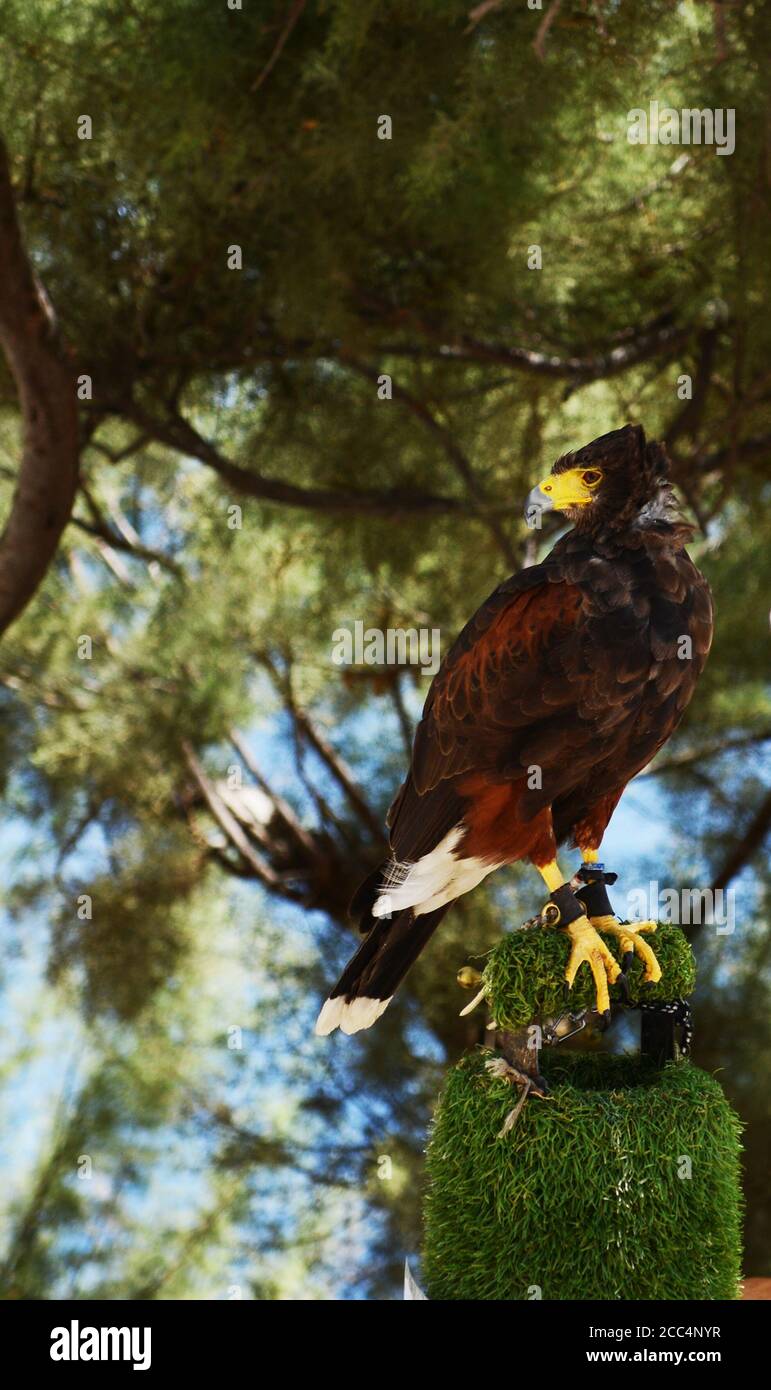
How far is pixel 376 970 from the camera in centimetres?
178

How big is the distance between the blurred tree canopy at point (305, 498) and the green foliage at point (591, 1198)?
5.15 feet

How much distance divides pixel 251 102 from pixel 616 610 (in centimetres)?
156

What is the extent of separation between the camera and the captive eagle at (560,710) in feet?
5.50

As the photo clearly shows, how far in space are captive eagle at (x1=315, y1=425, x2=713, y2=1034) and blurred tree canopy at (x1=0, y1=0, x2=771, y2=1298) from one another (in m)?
0.89

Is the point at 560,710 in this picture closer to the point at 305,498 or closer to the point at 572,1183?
the point at 572,1183

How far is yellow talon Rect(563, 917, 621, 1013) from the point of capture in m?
1.66

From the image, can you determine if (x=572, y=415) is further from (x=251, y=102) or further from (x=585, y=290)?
(x=251, y=102)

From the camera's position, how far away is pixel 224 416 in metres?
3.73

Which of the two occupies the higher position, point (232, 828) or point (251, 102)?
point (251, 102)

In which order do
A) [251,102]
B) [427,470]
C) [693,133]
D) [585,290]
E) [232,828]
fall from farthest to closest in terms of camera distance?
[232,828]
[427,470]
[585,290]
[693,133]
[251,102]

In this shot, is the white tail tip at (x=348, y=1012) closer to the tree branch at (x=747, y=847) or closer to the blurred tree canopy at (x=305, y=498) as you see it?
the blurred tree canopy at (x=305, y=498)

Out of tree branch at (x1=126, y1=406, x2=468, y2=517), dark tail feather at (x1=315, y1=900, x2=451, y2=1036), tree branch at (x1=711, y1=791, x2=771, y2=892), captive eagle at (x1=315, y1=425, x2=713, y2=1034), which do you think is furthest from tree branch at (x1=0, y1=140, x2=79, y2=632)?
tree branch at (x1=711, y1=791, x2=771, y2=892)

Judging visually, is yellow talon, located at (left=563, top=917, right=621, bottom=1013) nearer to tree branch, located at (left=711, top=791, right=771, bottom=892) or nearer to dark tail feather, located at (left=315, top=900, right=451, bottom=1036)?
dark tail feather, located at (left=315, top=900, right=451, bottom=1036)

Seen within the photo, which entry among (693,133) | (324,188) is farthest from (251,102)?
(693,133)
